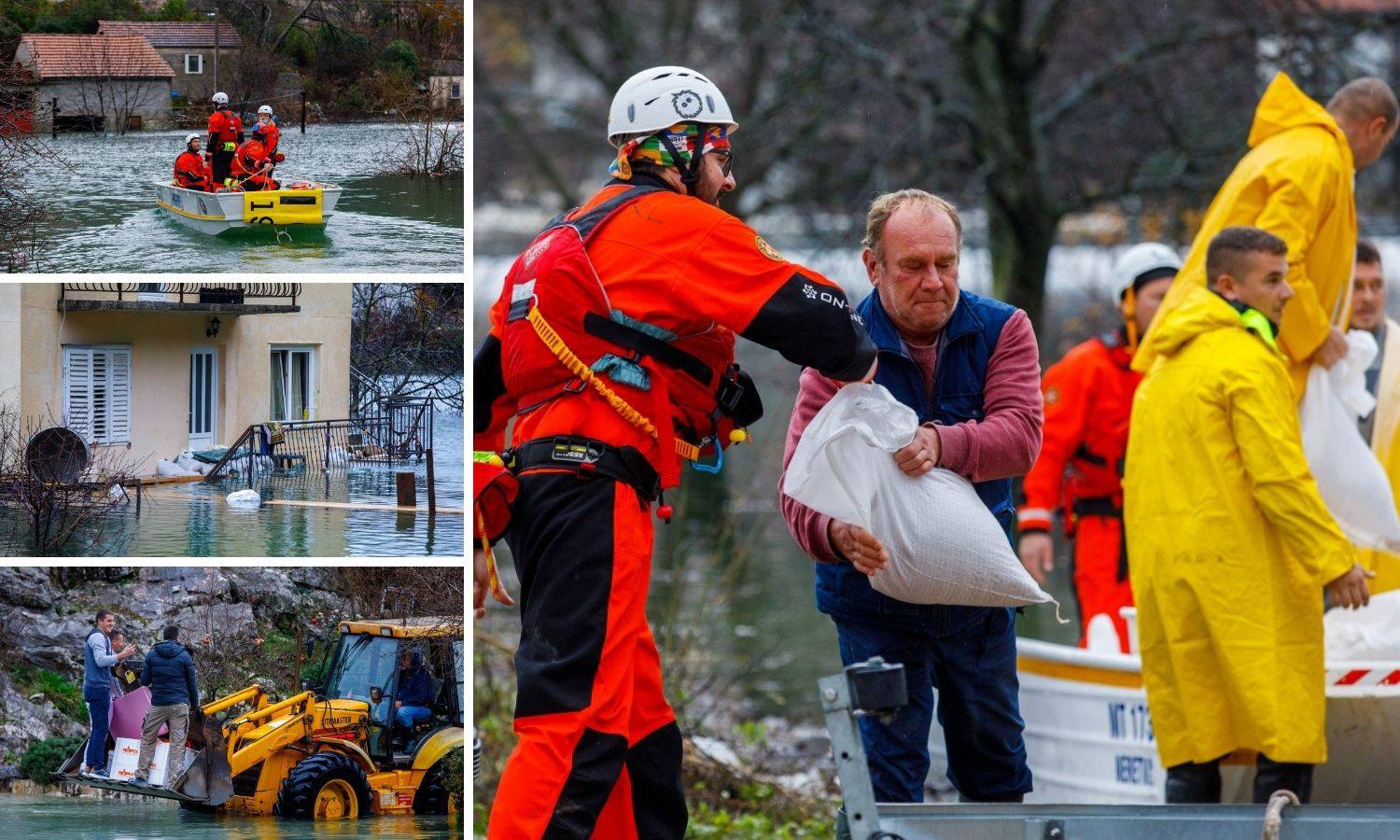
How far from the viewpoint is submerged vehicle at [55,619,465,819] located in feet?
11.6

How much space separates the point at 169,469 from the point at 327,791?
2.34 feet

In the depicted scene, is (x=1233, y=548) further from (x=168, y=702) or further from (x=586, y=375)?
(x=168, y=702)

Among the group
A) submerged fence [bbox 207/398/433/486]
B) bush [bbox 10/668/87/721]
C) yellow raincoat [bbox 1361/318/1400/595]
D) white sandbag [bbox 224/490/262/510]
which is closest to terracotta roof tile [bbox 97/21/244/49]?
submerged fence [bbox 207/398/433/486]

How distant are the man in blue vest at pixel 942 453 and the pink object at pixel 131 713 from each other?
5.16ft

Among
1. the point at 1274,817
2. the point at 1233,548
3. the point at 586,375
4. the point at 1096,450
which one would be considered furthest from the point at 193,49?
the point at 1096,450

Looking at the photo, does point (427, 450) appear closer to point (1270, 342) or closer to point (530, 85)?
point (1270, 342)

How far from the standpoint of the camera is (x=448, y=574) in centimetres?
354

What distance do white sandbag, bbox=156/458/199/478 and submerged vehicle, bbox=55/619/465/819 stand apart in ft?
1.40

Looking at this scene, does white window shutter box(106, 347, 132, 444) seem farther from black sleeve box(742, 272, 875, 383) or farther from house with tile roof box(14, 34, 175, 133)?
black sleeve box(742, 272, 875, 383)

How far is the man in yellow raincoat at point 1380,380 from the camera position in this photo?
246 inches

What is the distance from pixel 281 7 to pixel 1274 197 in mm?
3686

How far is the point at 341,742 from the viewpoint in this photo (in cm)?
359

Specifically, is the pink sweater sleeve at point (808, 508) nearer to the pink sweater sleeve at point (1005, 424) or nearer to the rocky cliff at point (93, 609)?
the pink sweater sleeve at point (1005, 424)

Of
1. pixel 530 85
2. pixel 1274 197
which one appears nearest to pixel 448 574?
pixel 1274 197
